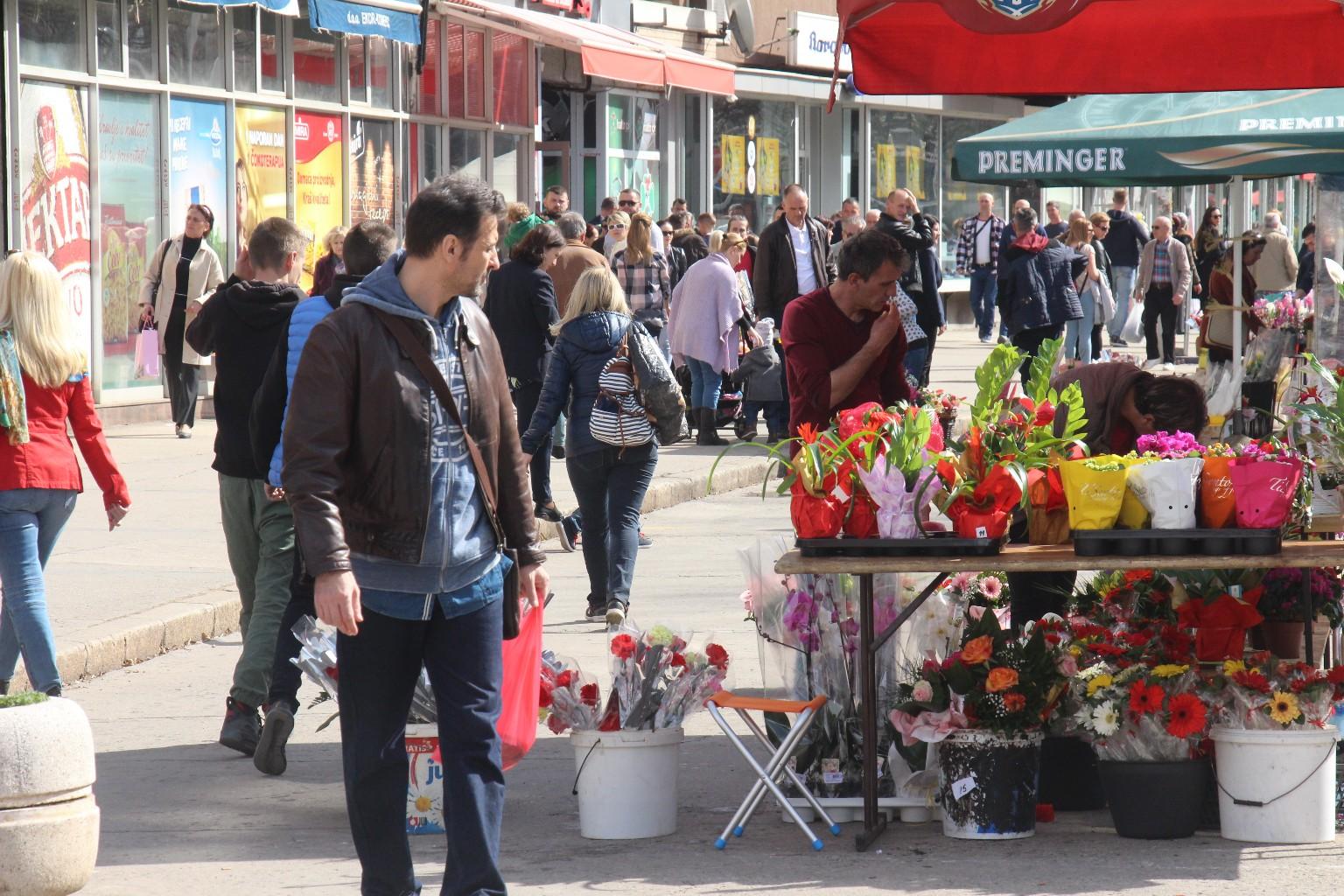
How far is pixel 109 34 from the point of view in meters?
16.5

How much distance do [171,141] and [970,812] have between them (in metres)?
13.2

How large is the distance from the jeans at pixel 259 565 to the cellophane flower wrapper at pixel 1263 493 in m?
3.24

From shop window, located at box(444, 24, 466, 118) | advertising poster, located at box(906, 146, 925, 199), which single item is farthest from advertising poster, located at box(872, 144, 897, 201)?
shop window, located at box(444, 24, 466, 118)

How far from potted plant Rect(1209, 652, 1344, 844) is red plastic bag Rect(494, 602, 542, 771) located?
1971 millimetres

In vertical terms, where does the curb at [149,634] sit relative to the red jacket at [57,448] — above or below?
below

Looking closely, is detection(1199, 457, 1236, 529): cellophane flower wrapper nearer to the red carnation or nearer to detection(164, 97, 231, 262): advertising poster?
the red carnation

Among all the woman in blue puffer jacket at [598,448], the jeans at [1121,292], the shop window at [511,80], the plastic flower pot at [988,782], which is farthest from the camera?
the jeans at [1121,292]

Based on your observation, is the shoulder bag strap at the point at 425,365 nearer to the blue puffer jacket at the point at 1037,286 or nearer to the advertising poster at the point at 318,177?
the blue puffer jacket at the point at 1037,286

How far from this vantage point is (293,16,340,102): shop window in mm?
19178

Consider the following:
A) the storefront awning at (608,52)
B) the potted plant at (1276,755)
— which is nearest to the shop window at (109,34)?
the storefront awning at (608,52)

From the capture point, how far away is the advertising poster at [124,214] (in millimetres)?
16484

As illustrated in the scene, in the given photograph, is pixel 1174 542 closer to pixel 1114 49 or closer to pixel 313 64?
pixel 1114 49

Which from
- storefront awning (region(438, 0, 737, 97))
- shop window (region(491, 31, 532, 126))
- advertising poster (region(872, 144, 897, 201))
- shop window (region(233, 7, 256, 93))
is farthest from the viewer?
advertising poster (region(872, 144, 897, 201))

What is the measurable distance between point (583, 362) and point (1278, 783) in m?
4.27
